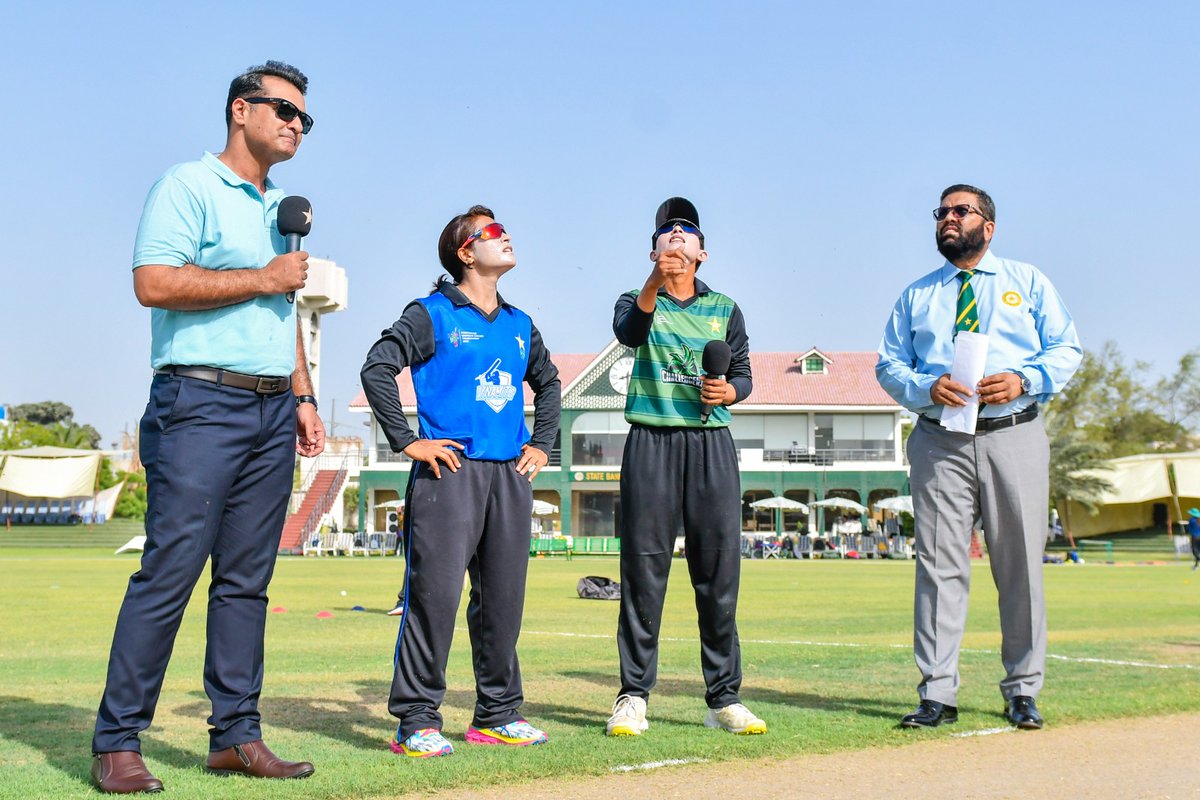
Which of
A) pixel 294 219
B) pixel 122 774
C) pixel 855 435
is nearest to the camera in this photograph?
pixel 122 774

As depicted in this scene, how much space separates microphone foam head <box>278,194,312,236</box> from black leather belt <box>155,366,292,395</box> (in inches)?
22.4

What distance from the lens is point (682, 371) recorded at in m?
5.91

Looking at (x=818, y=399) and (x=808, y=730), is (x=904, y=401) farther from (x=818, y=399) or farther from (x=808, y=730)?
(x=818, y=399)

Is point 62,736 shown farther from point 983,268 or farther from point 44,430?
point 44,430

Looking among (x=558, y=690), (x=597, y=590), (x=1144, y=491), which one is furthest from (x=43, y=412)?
(x=558, y=690)

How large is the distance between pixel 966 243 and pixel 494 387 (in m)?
2.60

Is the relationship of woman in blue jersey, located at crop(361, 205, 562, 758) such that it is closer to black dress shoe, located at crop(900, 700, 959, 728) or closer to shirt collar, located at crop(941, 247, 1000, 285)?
black dress shoe, located at crop(900, 700, 959, 728)

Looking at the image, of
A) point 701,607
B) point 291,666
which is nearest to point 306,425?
point 701,607

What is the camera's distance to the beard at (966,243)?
247 inches

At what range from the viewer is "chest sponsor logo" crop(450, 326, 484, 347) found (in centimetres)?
531

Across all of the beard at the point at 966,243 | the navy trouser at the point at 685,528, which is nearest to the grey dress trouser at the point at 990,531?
the beard at the point at 966,243

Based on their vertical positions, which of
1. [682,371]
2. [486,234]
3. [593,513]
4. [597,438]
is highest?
[597,438]

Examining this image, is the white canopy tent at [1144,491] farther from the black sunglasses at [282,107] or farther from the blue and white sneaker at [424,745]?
the black sunglasses at [282,107]

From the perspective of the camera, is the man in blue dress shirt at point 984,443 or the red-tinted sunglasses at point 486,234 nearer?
the red-tinted sunglasses at point 486,234
